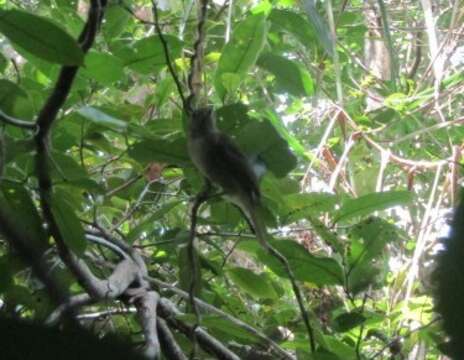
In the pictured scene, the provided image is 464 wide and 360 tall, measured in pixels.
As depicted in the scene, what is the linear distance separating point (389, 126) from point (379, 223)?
0.89 metres

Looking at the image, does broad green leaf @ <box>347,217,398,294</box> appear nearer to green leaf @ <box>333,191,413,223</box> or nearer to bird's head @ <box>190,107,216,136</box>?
green leaf @ <box>333,191,413,223</box>

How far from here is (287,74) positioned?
39.9 inches

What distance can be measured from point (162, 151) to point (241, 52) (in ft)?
0.60

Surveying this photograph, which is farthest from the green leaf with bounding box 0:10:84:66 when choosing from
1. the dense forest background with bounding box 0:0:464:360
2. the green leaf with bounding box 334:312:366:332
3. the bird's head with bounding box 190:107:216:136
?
the green leaf with bounding box 334:312:366:332

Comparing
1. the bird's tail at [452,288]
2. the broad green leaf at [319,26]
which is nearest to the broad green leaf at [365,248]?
the broad green leaf at [319,26]

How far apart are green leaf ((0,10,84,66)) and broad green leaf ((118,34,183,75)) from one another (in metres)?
0.29

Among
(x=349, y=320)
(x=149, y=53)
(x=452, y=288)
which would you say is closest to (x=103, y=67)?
(x=149, y=53)

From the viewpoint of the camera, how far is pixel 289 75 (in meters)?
1.02

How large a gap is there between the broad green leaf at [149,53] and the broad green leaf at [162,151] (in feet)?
0.54

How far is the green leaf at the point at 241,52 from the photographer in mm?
821

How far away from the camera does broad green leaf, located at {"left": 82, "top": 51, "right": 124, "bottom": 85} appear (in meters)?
0.80

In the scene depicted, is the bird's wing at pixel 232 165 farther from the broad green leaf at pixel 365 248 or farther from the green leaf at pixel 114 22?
the green leaf at pixel 114 22

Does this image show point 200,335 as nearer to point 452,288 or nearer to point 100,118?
point 100,118

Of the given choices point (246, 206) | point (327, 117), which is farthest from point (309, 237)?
point (327, 117)
